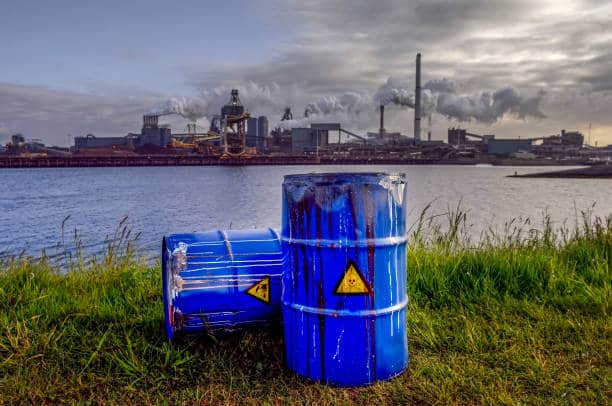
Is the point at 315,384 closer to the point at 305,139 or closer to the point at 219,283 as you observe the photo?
the point at 219,283

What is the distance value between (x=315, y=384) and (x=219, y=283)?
881 mm

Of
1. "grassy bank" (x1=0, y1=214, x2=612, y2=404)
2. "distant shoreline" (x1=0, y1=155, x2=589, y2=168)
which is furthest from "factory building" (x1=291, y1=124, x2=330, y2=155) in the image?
"grassy bank" (x1=0, y1=214, x2=612, y2=404)

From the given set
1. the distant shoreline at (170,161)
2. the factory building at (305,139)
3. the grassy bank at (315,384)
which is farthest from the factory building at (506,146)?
the grassy bank at (315,384)

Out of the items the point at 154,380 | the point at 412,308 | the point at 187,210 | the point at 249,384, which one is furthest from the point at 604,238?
the point at 187,210

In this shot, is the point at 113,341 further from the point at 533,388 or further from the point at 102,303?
the point at 533,388

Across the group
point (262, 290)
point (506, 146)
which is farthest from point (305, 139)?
point (262, 290)

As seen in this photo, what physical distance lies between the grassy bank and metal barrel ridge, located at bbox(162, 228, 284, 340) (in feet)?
0.75

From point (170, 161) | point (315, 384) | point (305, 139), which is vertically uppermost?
point (305, 139)

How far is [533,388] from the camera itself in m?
2.93

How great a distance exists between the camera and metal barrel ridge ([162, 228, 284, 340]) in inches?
127

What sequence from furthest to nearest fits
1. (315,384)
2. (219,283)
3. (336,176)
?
(219,283) → (315,384) → (336,176)

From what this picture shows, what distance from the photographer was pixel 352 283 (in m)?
2.87

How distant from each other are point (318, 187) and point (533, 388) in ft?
5.69

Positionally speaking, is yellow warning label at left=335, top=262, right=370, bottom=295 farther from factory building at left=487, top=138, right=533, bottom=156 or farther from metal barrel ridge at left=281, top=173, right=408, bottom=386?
factory building at left=487, top=138, right=533, bottom=156
